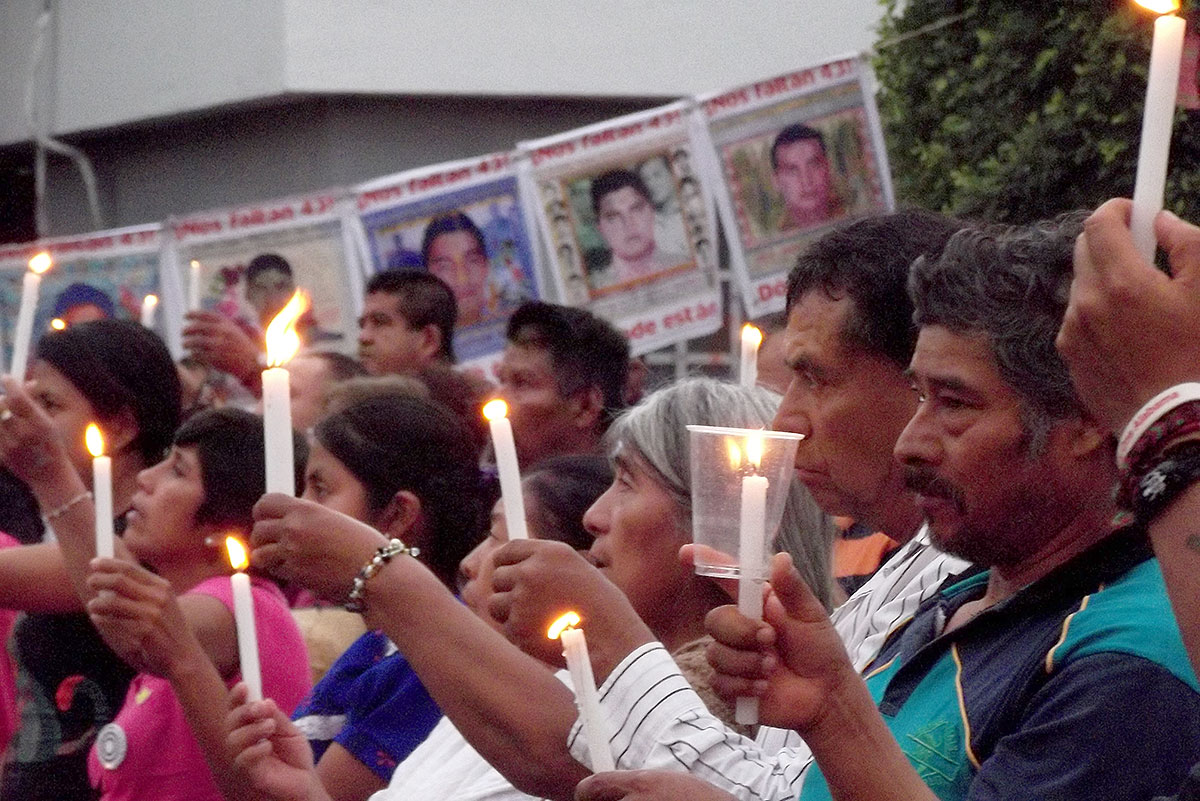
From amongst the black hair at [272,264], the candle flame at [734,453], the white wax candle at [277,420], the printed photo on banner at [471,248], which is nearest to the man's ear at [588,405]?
the printed photo on banner at [471,248]

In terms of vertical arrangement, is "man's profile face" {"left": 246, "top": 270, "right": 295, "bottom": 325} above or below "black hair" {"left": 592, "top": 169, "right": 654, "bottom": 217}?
below

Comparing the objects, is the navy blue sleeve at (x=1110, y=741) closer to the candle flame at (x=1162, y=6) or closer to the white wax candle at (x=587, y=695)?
the white wax candle at (x=587, y=695)

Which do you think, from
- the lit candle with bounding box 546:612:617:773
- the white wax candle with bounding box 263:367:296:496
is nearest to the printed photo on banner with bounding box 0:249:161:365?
the white wax candle with bounding box 263:367:296:496

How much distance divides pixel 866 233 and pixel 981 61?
11.3 feet

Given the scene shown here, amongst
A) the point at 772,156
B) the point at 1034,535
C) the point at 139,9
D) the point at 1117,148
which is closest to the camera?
the point at 1034,535

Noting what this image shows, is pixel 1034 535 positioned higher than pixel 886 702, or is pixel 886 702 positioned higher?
pixel 1034 535

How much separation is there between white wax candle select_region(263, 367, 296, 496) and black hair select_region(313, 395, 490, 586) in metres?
1.36

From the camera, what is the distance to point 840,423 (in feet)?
9.07

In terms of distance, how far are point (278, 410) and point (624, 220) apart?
176 inches

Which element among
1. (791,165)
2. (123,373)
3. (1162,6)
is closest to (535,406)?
(123,373)

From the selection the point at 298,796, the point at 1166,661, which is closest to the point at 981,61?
the point at 298,796

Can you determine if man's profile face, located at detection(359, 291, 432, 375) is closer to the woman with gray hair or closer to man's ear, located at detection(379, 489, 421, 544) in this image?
man's ear, located at detection(379, 489, 421, 544)

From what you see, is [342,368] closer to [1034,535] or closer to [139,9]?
[1034,535]

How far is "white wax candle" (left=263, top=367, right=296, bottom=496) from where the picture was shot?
7.54 feet
